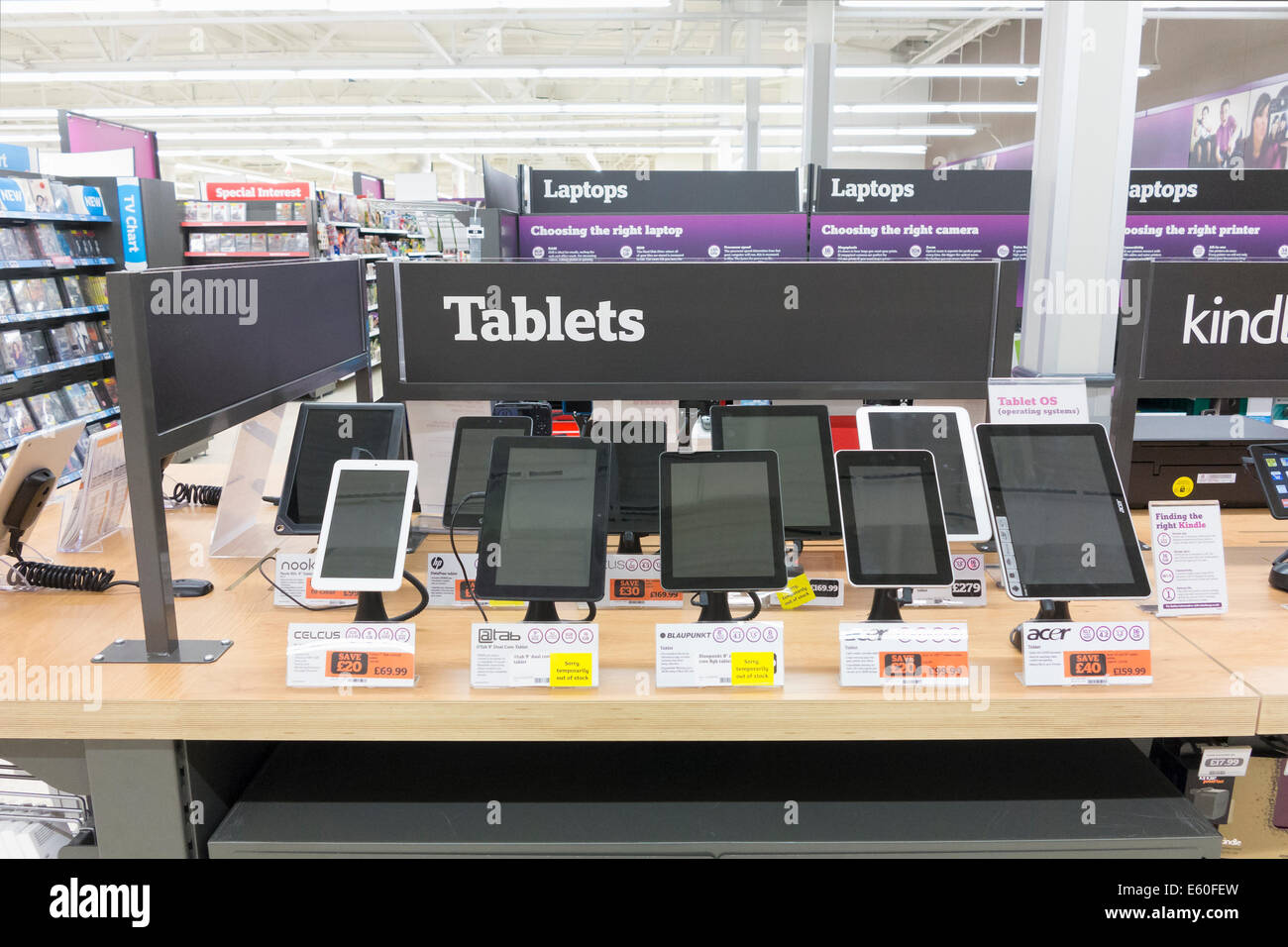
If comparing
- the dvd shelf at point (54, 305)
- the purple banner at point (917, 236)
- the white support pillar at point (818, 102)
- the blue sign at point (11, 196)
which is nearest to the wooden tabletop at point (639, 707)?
the purple banner at point (917, 236)

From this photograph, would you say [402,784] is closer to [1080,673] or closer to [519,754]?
→ [519,754]

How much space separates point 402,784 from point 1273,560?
1863mm

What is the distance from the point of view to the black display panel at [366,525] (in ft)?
5.06

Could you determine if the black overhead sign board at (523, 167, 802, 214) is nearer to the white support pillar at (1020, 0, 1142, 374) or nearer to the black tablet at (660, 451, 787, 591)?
the white support pillar at (1020, 0, 1142, 374)

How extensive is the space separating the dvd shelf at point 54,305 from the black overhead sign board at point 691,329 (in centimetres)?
456

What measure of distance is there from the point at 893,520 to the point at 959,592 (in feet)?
1.06

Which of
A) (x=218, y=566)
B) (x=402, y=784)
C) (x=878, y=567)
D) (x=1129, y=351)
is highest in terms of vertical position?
(x=1129, y=351)

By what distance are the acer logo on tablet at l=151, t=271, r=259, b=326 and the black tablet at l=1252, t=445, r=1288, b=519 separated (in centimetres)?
210

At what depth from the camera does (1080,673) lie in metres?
1.42

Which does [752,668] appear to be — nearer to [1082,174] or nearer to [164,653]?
[164,653]

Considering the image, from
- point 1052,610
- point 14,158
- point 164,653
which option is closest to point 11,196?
point 14,158
